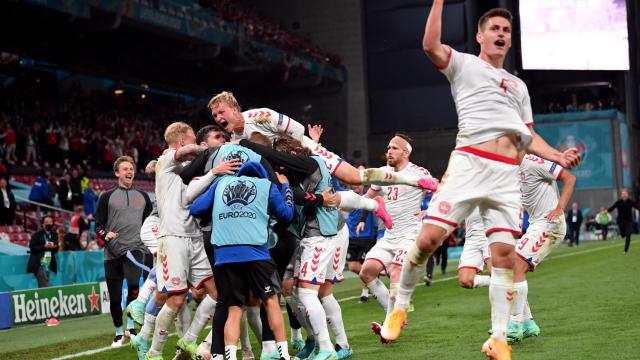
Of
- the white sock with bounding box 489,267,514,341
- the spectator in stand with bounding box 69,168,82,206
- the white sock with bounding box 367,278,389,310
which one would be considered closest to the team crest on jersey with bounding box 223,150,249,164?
the white sock with bounding box 489,267,514,341

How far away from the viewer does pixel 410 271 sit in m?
7.70

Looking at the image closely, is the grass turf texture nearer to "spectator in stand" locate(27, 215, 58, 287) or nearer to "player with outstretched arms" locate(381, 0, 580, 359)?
"player with outstretched arms" locate(381, 0, 580, 359)

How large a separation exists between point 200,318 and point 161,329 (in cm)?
41

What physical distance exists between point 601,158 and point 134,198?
41373mm

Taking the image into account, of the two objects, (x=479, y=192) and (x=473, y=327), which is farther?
(x=473, y=327)

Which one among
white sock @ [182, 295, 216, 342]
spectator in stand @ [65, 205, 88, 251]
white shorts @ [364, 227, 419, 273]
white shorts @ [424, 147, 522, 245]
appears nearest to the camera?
white shorts @ [424, 147, 522, 245]

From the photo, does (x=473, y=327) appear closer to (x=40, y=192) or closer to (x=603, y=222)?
(x=40, y=192)

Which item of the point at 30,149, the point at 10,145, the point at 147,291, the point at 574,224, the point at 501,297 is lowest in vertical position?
the point at 574,224

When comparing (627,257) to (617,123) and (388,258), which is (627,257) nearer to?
(388,258)

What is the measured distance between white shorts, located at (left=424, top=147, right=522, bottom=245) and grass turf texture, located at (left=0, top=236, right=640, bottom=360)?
1.63 meters

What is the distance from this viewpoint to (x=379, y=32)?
5091 centimetres

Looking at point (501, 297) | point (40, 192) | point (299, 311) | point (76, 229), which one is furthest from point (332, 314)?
point (40, 192)

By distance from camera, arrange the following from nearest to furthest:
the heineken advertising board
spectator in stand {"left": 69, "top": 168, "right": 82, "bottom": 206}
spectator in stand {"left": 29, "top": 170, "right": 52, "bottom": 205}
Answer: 1. the heineken advertising board
2. spectator in stand {"left": 29, "top": 170, "right": 52, "bottom": 205}
3. spectator in stand {"left": 69, "top": 168, "right": 82, "bottom": 206}

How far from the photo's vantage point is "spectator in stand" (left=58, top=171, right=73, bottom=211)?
26.0 metres
